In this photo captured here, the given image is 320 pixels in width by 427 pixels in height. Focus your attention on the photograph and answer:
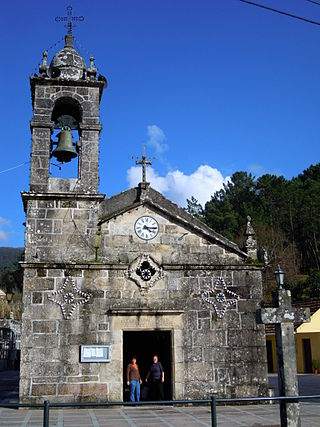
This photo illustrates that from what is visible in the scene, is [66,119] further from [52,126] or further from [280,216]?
[280,216]

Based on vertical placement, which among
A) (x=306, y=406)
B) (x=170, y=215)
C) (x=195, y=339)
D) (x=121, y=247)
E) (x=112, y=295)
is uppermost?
(x=170, y=215)

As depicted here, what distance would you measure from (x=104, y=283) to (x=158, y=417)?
145 inches

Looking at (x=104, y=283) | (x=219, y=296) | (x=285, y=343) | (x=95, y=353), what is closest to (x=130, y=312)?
(x=104, y=283)

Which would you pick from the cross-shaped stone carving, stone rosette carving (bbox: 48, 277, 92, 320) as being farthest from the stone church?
the cross-shaped stone carving

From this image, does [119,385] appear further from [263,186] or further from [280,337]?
[263,186]

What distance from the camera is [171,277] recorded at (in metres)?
13.6

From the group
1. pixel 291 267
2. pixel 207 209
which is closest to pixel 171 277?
pixel 291 267

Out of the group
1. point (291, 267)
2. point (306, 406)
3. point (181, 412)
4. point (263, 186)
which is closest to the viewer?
point (181, 412)

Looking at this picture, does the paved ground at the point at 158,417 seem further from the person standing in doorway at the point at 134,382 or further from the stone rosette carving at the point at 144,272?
the stone rosette carving at the point at 144,272

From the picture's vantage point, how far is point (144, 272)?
13398 millimetres

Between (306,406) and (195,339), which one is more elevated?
(195,339)

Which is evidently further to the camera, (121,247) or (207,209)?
(207,209)

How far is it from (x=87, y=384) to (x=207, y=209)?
38.9m

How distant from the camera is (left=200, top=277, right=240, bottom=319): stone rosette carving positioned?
13539 millimetres
